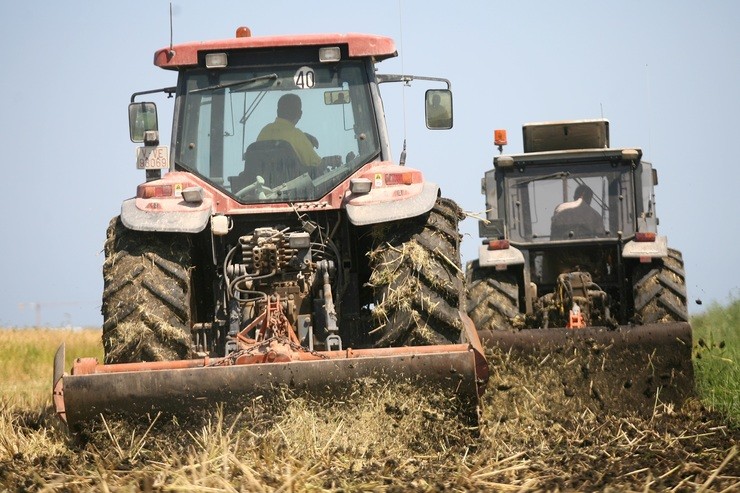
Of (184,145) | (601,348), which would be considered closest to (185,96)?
(184,145)

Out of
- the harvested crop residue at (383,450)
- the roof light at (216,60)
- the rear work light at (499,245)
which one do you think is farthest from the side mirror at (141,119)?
the rear work light at (499,245)

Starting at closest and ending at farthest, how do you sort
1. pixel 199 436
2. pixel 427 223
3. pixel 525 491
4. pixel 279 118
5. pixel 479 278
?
1. pixel 525 491
2. pixel 199 436
3. pixel 427 223
4. pixel 279 118
5. pixel 479 278

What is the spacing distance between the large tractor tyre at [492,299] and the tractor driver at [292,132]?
3.03 metres

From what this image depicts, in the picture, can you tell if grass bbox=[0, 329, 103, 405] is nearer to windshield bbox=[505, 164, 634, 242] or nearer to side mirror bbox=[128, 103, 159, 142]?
side mirror bbox=[128, 103, 159, 142]

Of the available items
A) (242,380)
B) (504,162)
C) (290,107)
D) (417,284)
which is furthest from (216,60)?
(504,162)

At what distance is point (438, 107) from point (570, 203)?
4.08 metres

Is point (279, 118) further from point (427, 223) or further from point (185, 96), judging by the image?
point (427, 223)

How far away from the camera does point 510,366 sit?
25.3 feet

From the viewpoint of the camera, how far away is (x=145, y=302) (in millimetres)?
6750

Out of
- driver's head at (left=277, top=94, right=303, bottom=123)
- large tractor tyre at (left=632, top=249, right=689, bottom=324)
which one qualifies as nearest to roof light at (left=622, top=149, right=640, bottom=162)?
large tractor tyre at (left=632, top=249, right=689, bottom=324)

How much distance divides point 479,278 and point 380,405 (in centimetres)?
444

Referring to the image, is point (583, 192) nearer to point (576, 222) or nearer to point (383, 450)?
point (576, 222)

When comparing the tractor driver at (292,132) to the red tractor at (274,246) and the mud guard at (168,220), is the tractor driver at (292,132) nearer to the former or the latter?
the red tractor at (274,246)

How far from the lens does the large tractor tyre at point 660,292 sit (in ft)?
32.8
